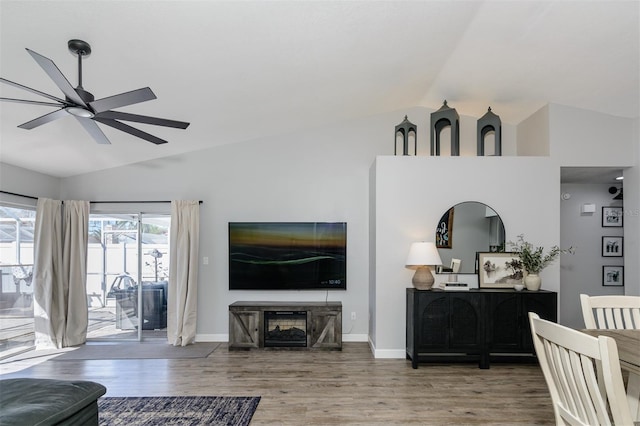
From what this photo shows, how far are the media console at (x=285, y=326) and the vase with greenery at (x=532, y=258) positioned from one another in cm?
229

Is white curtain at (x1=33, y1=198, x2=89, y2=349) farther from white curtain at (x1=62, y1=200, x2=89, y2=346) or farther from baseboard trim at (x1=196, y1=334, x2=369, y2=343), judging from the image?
baseboard trim at (x1=196, y1=334, x2=369, y2=343)

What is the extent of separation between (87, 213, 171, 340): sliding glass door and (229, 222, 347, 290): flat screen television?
113 centimetres

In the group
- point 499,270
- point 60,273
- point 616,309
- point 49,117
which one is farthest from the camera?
point 60,273

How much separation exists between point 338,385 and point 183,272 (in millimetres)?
2690

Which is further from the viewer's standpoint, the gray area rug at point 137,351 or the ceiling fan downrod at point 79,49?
the gray area rug at point 137,351

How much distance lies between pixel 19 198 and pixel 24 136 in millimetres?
1176

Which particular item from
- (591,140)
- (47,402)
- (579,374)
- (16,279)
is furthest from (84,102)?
(591,140)

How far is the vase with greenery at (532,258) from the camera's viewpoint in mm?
4309

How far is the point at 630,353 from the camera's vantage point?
1965mm

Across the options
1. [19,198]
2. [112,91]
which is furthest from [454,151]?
[19,198]

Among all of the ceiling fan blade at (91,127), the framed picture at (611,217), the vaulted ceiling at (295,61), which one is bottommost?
the framed picture at (611,217)

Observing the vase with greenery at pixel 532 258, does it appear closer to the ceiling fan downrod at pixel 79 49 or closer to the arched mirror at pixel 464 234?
the arched mirror at pixel 464 234

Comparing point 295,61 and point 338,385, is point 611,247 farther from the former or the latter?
point 295,61

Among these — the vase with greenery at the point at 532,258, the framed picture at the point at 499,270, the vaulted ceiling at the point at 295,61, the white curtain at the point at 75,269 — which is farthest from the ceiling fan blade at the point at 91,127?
the vase with greenery at the point at 532,258
